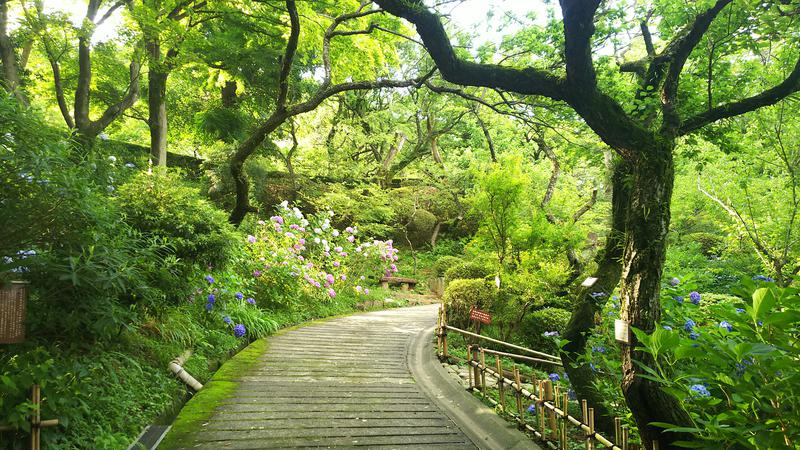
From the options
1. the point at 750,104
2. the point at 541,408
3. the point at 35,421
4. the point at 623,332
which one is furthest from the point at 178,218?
the point at 750,104

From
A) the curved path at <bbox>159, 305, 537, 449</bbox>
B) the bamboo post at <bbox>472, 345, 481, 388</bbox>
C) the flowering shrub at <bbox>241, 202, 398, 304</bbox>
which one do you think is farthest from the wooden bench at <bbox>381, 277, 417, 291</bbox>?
the bamboo post at <bbox>472, 345, 481, 388</bbox>

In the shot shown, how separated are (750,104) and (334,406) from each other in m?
5.28

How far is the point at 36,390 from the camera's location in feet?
8.38

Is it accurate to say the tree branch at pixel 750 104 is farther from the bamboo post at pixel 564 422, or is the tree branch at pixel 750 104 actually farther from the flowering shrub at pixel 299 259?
the flowering shrub at pixel 299 259

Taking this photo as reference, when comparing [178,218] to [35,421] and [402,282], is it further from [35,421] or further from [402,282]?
[402,282]

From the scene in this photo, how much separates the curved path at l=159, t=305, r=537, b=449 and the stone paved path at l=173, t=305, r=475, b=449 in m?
0.01

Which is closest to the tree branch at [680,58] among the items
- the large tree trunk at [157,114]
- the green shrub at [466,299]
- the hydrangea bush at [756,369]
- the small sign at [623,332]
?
the small sign at [623,332]

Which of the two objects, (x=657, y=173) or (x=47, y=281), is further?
(x=657, y=173)

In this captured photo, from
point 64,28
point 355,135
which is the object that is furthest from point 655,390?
point 355,135

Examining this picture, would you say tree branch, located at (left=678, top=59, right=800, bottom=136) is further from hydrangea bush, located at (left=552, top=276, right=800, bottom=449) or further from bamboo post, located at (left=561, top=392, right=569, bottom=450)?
hydrangea bush, located at (left=552, top=276, right=800, bottom=449)

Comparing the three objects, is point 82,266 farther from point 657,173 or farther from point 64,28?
point 64,28

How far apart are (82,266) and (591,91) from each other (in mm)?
4271

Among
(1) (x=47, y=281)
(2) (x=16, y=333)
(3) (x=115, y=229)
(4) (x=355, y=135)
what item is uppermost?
(4) (x=355, y=135)

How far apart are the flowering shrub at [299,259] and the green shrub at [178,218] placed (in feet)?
10.2
